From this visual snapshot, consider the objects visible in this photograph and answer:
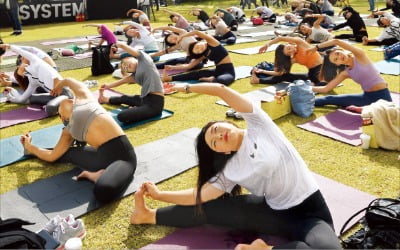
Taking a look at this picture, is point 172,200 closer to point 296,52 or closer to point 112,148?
point 112,148

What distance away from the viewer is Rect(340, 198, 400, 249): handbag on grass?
2629mm

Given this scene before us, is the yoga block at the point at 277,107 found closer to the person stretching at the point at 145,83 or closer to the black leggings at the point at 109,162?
the person stretching at the point at 145,83

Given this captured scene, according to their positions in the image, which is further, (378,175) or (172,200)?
(378,175)

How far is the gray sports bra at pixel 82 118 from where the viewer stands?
12.7 feet

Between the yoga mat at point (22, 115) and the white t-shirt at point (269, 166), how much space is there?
14.0 ft

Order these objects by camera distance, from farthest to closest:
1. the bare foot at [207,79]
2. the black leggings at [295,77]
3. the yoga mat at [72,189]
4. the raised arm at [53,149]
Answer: the bare foot at [207,79] → the black leggings at [295,77] → the raised arm at [53,149] → the yoga mat at [72,189]

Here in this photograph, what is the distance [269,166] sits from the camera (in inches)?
107

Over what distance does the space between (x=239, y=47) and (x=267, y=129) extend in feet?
30.2

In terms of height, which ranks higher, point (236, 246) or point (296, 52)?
point (296, 52)

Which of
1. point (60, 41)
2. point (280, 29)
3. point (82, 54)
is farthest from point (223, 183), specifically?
point (280, 29)

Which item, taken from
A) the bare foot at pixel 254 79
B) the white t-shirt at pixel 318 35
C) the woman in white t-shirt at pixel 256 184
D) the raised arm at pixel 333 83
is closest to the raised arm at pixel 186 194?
the woman in white t-shirt at pixel 256 184

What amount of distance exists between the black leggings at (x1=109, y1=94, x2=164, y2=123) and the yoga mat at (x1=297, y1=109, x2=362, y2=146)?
2.23 metres

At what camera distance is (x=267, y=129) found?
280 centimetres

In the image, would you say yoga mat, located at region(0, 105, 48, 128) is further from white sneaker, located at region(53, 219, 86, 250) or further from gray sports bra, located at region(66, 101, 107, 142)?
white sneaker, located at region(53, 219, 86, 250)
